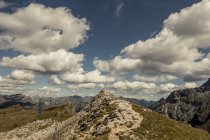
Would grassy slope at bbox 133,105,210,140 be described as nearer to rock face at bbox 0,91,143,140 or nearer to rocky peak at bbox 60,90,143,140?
rock face at bbox 0,91,143,140

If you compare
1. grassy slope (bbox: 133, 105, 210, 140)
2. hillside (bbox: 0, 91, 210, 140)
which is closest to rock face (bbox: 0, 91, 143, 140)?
hillside (bbox: 0, 91, 210, 140)

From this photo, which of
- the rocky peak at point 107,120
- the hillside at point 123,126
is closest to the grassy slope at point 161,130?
the hillside at point 123,126

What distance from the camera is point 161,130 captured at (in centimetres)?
6575

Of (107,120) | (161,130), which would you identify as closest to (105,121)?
(107,120)

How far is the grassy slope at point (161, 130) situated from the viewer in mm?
63031

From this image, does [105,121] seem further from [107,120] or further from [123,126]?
[123,126]

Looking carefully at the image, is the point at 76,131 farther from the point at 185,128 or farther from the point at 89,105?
the point at 185,128

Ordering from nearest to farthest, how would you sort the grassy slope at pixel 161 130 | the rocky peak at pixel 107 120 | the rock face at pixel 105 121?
the grassy slope at pixel 161 130, the rock face at pixel 105 121, the rocky peak at pixel 107 120

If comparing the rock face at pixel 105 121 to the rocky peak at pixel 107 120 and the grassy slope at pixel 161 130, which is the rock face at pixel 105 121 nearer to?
the rocky peak at pixel 107 120

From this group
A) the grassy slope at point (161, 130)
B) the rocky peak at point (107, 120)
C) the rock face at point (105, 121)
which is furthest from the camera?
the rocky peak at point (107, 120)

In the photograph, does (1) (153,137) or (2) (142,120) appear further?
(2) (142,120)

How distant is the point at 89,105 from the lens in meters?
86.2

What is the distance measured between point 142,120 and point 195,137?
41.8 ft

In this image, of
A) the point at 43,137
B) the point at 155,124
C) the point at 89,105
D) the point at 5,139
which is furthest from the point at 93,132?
the point at 5,139
